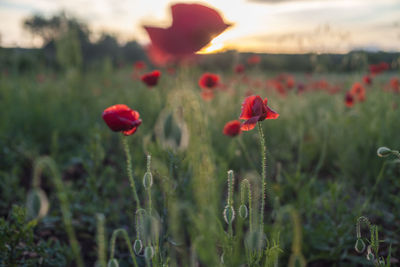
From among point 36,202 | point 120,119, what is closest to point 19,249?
point 36,202

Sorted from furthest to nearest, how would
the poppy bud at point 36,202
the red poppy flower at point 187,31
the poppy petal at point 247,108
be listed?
the poppy petal at point 247,108
the poppy bud at point 36,202
the red poppy flower at point 187,31

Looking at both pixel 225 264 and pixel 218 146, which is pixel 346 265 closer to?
pixel 225 264

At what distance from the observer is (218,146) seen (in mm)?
2713

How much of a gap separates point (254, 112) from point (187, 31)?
0.33 m

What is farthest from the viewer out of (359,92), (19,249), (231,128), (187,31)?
(359,92)

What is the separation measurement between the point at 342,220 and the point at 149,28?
1291 millimetres

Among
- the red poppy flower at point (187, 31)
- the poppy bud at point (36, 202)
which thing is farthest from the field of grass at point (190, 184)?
the red poppy flower at point (187, 31)

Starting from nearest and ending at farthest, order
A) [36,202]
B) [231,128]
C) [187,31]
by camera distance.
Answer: [187,31] < [36,202] < [231,128]

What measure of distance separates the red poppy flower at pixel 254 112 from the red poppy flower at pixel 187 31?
27 cm

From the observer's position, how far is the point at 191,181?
1689 mm

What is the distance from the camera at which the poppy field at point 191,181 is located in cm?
95

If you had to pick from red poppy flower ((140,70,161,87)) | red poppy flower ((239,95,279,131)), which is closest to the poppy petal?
red poppy flower ((239,95,279,131))

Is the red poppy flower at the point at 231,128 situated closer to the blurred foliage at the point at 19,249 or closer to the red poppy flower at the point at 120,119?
the red poppy flower at the point at 120,119

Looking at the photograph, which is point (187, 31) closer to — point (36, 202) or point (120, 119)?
point (120, 119)
